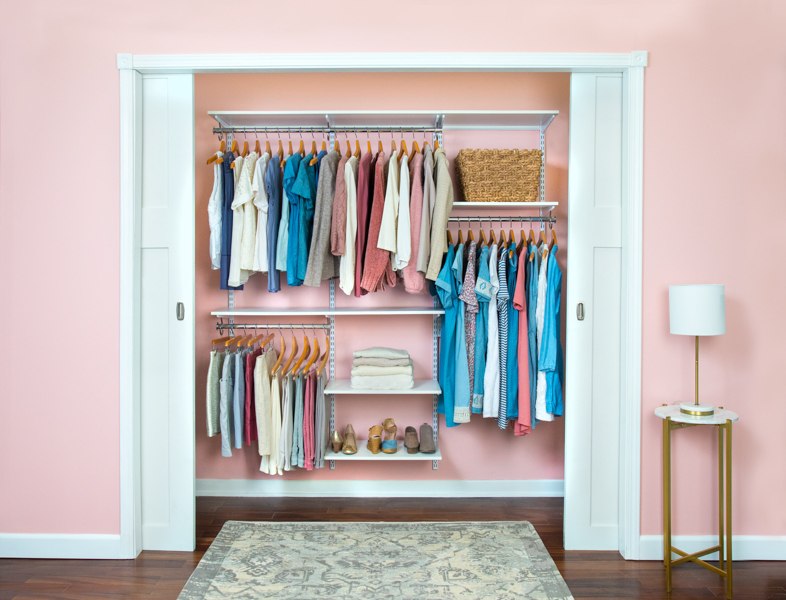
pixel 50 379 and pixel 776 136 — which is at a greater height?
pixel 776 136

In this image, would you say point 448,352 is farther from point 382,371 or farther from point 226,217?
point 226,217

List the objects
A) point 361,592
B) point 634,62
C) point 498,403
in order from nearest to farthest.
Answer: point 361,592
point 634,62
point 498,403

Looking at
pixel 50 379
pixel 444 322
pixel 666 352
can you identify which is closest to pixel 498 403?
pixel 444 322

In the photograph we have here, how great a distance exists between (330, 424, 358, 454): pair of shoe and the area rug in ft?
1.31

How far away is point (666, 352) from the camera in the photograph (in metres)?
2.51

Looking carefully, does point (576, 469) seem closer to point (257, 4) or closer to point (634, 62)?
point (634, 62)

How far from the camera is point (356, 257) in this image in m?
2.86

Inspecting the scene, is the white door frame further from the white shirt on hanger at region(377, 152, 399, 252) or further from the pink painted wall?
the white shirt on hanger at region(377, 152, 399, 252)

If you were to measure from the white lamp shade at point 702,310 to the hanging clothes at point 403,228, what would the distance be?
1288 mm

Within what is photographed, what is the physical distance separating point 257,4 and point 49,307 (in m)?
1.72

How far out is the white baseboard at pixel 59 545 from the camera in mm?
2496

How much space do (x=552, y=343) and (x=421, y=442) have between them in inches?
37.0

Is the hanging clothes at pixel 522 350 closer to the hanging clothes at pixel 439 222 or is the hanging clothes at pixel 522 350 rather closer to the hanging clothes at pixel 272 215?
the hanging clothes at pixel 439 222

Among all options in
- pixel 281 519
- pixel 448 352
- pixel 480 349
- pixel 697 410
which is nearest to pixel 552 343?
pixel 480 349
